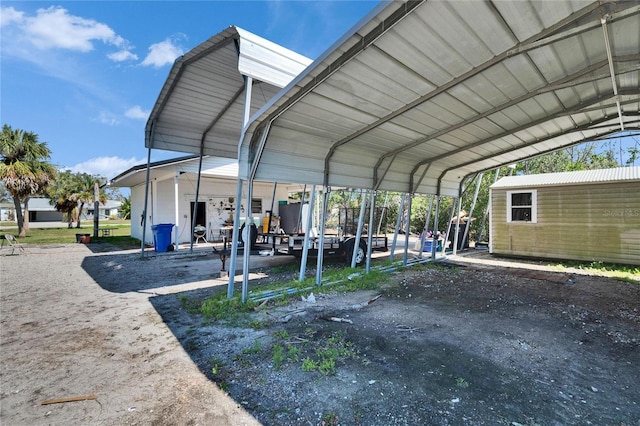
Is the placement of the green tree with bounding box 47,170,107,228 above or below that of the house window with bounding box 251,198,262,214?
above

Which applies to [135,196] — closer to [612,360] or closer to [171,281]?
[171,281]

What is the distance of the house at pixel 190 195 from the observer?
12234mm

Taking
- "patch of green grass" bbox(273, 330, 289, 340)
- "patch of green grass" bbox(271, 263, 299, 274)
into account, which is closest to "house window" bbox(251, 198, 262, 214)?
"patch of green grass" bbox(271, 263, 299, 274)

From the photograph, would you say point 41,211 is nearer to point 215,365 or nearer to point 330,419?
point 215,365

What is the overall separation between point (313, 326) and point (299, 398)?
1586mm

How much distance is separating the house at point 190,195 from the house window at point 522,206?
906cm

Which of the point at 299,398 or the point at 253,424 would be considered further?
the point at 299,398

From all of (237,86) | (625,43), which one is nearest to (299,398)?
(625,43)

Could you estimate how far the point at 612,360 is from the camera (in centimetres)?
Answer: 313

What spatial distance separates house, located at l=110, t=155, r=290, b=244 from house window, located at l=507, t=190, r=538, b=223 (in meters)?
9.06

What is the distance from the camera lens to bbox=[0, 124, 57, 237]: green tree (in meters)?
16.9

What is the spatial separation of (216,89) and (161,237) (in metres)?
6.60

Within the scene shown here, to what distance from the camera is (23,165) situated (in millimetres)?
17547

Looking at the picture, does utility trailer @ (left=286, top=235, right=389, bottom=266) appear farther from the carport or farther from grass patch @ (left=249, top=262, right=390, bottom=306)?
the carport
